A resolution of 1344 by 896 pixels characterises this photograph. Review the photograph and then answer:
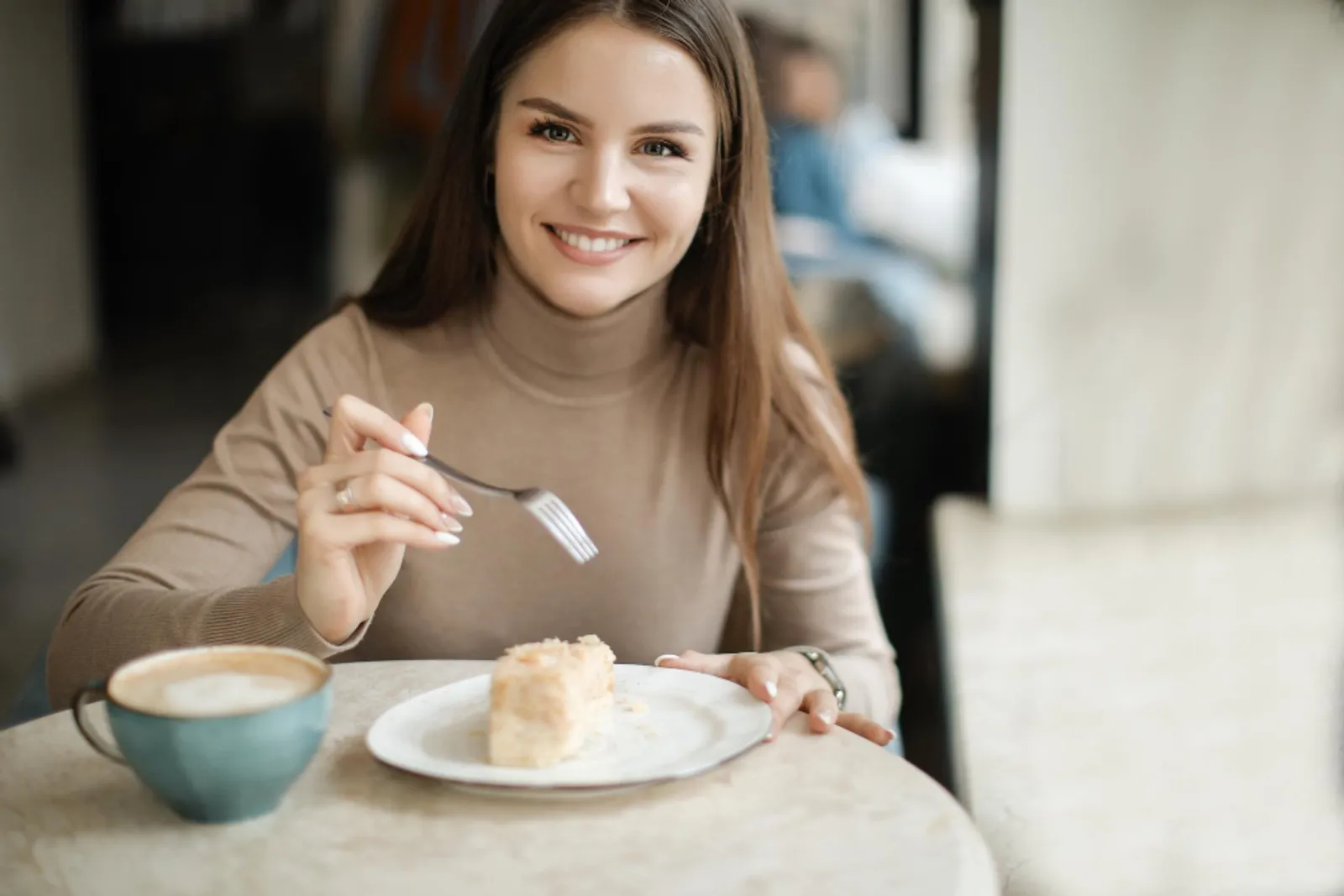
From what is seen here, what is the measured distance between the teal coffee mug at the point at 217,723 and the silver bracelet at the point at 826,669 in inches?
16.8

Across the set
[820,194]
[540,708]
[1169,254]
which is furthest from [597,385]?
[820,194]

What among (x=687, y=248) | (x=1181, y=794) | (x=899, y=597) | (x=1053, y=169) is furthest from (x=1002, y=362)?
(x=687, y=248)

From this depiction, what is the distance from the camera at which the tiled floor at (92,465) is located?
317cm

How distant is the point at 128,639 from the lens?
39.4 inches

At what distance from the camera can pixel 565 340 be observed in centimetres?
129

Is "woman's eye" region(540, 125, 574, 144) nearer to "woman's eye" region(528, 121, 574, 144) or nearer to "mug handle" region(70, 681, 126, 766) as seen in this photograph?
"woman's eye" region(528, 121, 574, 144)

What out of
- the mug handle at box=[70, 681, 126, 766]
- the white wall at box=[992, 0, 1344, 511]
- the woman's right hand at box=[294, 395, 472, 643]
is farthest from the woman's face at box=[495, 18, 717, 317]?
the white wall at box=[992, 0, 1344, 511]

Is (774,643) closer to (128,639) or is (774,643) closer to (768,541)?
(768,541)

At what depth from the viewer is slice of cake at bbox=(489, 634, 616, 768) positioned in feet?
2.56

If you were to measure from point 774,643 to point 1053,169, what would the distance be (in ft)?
5.88

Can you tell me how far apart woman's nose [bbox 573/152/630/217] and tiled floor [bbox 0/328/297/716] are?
6.17 ft

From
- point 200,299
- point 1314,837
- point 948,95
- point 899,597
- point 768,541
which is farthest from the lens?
point 200,299

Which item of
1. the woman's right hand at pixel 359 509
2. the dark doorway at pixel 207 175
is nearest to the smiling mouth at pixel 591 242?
the woman's right hand at pixel 359 509

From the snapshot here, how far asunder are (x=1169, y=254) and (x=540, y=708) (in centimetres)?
228
